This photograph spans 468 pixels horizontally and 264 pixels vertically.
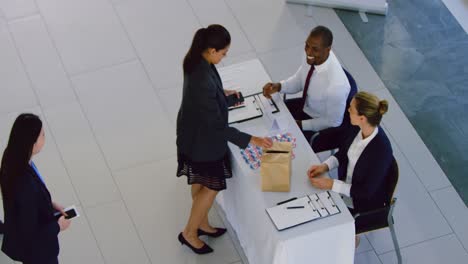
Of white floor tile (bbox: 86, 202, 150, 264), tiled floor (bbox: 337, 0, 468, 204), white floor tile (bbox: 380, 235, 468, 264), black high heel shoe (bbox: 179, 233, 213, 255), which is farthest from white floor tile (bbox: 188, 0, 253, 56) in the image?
white floor tile (bbox: 380, 235, 468, 264)

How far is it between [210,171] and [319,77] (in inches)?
36.1

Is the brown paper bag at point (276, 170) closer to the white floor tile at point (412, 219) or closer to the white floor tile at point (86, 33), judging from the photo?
the white floor tile at point (412, 219)

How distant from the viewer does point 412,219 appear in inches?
208

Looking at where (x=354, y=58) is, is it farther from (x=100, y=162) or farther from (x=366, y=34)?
(x=100, y=162)

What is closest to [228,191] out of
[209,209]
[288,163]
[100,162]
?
[209,209]

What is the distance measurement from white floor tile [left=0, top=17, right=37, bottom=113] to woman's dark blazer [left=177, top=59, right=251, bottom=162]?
202 cm

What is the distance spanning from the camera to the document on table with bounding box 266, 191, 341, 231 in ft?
13.8

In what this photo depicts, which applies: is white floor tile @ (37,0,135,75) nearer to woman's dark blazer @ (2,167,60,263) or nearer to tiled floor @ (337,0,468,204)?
tiled floor @ (337,0,468,204)

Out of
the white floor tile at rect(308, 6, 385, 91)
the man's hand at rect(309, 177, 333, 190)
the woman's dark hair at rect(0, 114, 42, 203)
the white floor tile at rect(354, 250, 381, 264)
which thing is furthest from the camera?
the white floor tile at rect(308, 6, 385, 91)

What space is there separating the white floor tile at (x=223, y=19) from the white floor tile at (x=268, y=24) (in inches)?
2.2

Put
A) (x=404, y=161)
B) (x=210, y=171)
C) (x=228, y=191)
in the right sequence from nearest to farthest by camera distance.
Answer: (x=210, y=171) → (x=228, y=191) → (x=404, y=161)

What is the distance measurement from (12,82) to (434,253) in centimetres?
361

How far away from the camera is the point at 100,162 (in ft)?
18.5

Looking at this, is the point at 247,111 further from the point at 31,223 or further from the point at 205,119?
the point at 31,223
